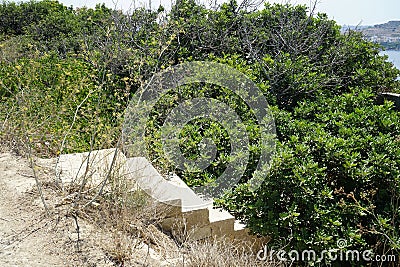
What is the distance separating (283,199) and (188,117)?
6.74 feet

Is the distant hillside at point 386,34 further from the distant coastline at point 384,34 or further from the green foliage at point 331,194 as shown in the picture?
the green foliage at point 331,194

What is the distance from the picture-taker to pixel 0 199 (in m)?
3.17

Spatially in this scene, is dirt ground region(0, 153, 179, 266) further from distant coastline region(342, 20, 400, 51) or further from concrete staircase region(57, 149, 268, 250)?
distant coastline region(342, 20, 400, 51)

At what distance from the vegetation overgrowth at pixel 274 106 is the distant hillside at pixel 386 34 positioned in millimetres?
528

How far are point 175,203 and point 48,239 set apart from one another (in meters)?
1.02

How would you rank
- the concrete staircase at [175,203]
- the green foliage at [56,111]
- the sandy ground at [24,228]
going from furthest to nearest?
the green foliage at [56,111] → the concrete staircase at [175,203] → the sandy ground at [24,228]

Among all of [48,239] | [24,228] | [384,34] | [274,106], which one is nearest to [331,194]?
[274,106]

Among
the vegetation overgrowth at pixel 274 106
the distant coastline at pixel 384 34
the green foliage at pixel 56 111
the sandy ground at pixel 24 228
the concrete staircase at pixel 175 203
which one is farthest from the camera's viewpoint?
the distant coastline at pixel 384 34

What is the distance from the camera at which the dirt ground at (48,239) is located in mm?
2498

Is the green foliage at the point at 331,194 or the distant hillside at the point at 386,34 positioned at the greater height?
the distant hillside at the point at 386,34

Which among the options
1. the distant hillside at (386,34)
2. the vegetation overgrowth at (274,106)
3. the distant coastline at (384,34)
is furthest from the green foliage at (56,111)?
the distant hillside at (386,34)

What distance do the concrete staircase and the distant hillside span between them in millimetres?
5076

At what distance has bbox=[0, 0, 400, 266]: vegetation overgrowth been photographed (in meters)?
3.04

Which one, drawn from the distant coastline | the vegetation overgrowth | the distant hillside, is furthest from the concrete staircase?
the distant hillside
